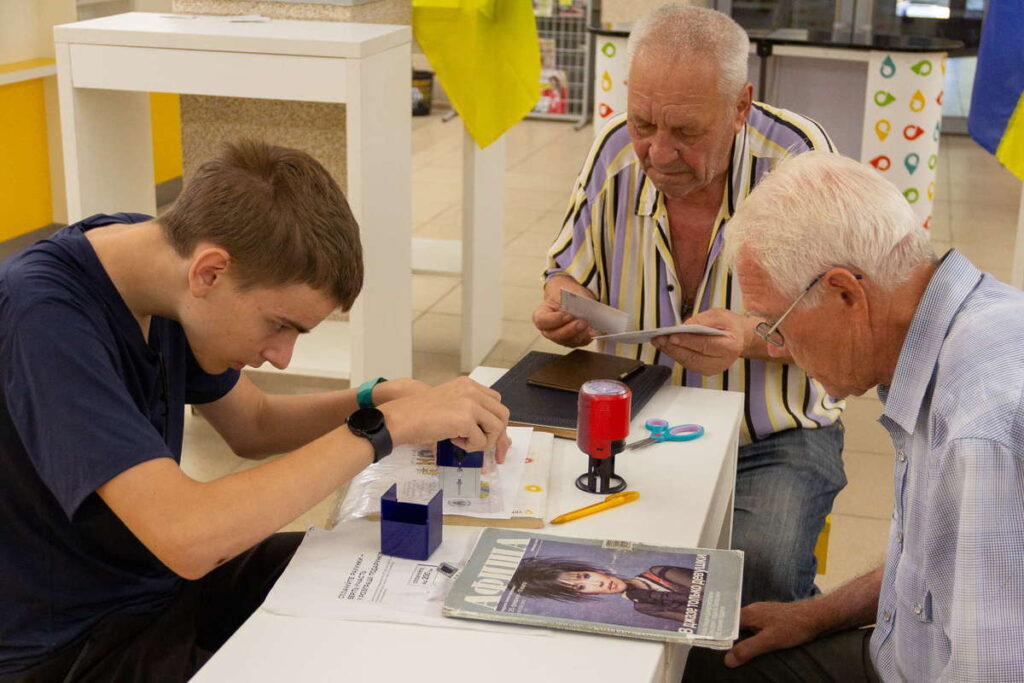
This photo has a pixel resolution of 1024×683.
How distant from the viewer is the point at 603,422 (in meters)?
1.67

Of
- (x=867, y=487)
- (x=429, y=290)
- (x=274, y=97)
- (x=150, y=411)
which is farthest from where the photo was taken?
(x=429, y=290)

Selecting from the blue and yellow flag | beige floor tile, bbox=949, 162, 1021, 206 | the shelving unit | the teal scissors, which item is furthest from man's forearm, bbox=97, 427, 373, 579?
the shelving unit

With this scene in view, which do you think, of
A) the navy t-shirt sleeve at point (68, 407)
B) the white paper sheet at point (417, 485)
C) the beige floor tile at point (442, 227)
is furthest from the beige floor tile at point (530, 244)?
the navy t-shirt sleeve at point (68, 407)

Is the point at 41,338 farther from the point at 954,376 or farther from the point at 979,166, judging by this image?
the point at 979,166

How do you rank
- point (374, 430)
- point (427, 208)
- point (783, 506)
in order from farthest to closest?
point (427, 208) → point (783, 506) → point (374, 430)

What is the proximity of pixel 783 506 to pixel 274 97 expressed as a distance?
1.65 meters

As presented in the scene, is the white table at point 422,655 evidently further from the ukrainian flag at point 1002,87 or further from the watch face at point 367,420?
the ukrainian flag at point 1002,87

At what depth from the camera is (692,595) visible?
4.61ft

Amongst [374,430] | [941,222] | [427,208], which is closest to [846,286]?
[374,430]

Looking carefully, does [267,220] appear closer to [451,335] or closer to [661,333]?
[661,333]

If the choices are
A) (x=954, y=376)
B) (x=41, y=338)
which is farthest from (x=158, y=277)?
(x=954, y=376)

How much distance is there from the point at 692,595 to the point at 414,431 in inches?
16.1

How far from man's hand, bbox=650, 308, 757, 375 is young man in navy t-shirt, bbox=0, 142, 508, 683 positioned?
544 mm

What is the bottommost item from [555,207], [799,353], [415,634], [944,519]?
[555,207]
